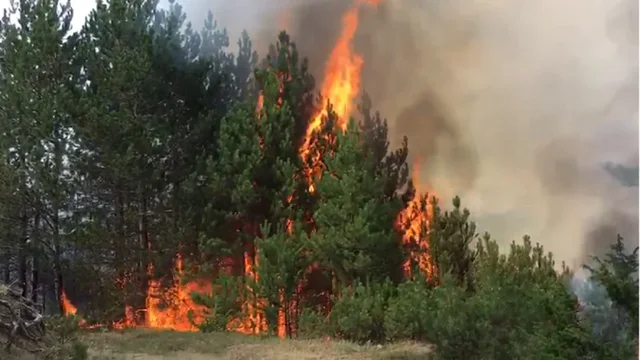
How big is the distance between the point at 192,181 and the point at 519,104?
151 inches

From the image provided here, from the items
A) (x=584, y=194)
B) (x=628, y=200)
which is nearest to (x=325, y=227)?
(x=584, y=194)

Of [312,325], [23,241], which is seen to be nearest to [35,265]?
[23,241]

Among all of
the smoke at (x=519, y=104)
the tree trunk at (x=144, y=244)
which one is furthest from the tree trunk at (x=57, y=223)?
the smoke at (x=519, y=104)

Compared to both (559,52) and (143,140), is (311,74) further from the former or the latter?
(559,52)

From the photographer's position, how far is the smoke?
360 cm

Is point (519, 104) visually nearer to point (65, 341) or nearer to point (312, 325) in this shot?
point (312, 325)

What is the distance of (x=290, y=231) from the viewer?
6.49 meters

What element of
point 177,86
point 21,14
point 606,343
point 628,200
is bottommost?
point 606,343

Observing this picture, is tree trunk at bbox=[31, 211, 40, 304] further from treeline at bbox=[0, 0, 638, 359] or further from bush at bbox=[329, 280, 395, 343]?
bush at bbox=[329, 280, 395, 343]

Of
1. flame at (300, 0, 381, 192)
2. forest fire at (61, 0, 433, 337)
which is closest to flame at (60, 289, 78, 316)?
forest fire at (61, 0, 433, 337)

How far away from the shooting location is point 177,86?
753 centimetres

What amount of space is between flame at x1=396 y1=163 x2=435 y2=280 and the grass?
0.68m

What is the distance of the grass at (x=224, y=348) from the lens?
5.05 meters

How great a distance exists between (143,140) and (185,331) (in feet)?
6.73
